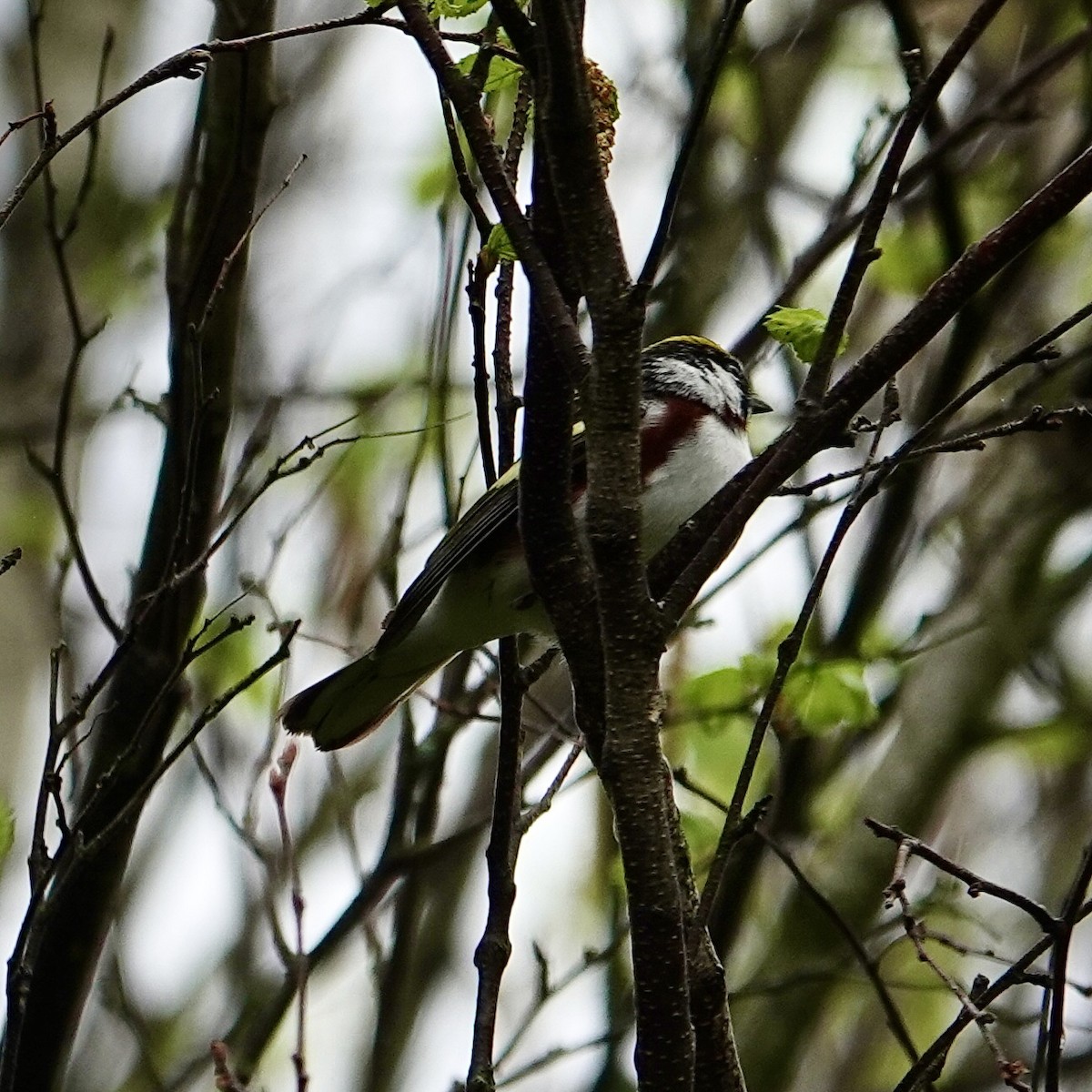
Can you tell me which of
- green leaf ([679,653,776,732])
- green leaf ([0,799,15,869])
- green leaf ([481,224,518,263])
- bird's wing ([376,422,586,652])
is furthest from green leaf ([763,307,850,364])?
green leaf ([679,653,776,732])

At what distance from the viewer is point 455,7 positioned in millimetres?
2516

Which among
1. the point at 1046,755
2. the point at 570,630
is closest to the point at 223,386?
the point at 570,630

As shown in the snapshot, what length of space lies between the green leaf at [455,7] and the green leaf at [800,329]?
0.71 meters

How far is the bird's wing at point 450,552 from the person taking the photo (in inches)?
162

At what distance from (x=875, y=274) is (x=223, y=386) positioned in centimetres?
379

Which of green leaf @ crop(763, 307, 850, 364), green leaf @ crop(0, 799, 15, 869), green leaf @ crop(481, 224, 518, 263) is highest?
green leaf @ crop(481, 224, 518, 263)

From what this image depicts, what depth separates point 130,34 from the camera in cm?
810

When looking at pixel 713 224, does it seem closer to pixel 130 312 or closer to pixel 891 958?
pixel 130 312

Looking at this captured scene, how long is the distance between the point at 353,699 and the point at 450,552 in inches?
20.4

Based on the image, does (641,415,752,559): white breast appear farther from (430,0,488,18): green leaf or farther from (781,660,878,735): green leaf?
(430,0,488,18): green leaf

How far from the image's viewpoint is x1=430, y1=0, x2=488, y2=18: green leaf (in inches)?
99.0

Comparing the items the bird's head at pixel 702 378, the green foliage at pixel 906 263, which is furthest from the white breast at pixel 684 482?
the green foliage at pixel 906 263

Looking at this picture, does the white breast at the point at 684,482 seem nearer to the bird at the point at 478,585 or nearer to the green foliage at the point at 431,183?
the bird at the point at 478,585

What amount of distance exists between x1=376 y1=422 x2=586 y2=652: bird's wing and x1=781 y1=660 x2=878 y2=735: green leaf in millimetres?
908
